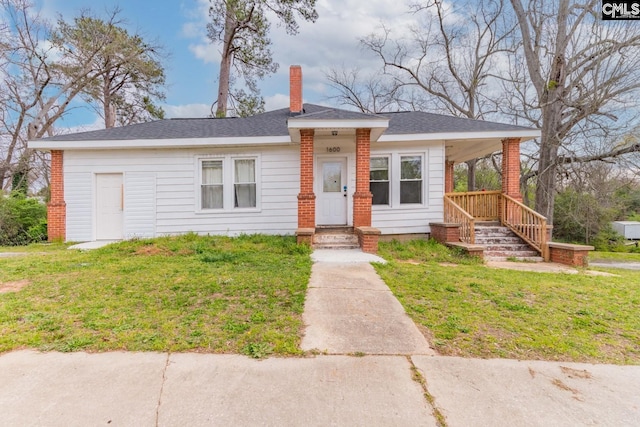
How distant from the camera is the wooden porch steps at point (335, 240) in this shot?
299 inches

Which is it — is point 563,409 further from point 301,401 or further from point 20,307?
point 20,307

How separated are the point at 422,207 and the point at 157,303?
25.3 feet

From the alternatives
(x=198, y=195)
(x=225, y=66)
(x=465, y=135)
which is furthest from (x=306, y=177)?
(x=225, y=66)

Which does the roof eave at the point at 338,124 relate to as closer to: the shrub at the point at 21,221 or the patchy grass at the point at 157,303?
the patchy grass at the point at 157,303

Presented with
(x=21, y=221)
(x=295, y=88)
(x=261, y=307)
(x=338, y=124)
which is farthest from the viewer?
(x=295, y=88)

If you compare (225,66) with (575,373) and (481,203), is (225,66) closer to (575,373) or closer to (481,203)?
(481,203)

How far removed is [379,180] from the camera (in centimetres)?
929

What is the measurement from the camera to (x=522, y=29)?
14516 millimetres

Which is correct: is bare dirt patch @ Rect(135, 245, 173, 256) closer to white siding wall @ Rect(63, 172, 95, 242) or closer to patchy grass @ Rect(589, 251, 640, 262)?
white siding wall @ Rect(63, 172, 95, 242)

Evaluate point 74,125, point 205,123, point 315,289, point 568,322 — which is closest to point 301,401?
point 315,289

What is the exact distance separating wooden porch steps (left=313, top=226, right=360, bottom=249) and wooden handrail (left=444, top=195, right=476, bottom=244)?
3003mm

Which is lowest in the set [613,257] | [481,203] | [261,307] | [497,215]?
[613,257]

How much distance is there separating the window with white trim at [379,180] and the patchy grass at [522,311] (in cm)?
356

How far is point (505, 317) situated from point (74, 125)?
83.5ft
